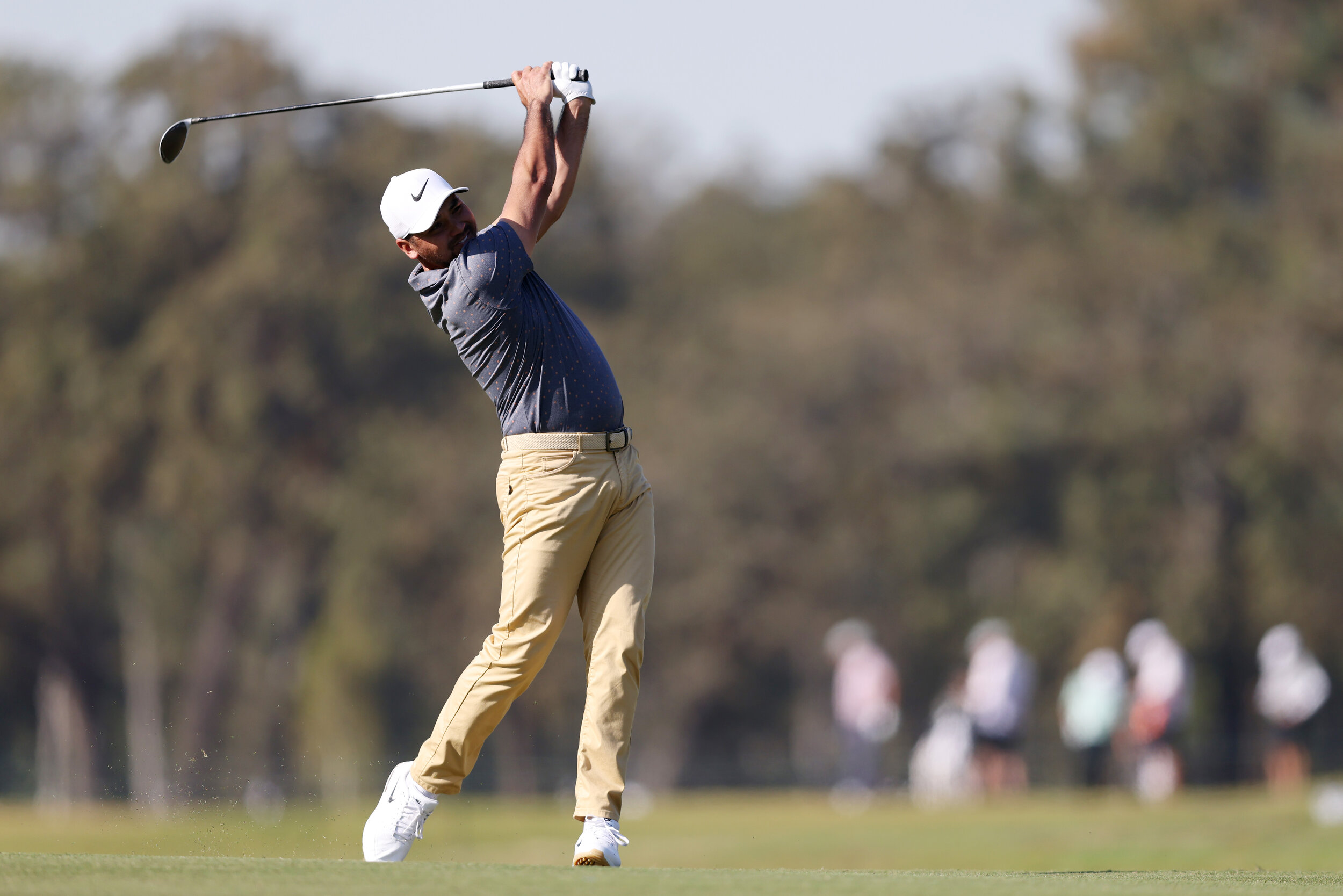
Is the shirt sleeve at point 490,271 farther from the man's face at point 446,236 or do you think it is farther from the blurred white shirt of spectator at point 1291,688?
the blurred white shirt of spectator at point 1291,688

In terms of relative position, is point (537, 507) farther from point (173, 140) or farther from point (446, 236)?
point (173, 140)

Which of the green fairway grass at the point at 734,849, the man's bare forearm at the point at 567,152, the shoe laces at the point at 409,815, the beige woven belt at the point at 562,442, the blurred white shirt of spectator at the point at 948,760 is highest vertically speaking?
the man's bare forearm at the point at 567,152

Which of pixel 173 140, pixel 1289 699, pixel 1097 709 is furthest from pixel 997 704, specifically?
pixel 173 140

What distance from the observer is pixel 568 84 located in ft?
22.4

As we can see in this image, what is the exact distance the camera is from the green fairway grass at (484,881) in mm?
5129

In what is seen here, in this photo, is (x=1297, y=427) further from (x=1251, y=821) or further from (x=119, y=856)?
(x=119, y=856)

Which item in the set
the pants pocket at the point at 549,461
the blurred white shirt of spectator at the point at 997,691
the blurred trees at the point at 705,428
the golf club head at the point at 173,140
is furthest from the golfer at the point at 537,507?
the blurred trees at the point at 705,428

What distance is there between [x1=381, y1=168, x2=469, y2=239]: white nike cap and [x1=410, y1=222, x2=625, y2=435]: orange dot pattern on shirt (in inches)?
6.5

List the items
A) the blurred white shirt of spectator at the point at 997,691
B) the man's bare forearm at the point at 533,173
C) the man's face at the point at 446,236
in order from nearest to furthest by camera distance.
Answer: the man's face at the point at 446,236 < the man's bare forearm at the point at 533,173 < the blurred white shirt of spectator at the point at 997,691

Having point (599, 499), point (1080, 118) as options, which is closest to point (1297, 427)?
point (1080, 118)

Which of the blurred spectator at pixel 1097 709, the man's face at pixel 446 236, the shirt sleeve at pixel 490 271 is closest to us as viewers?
the shirt sleeve at pixel 490 271

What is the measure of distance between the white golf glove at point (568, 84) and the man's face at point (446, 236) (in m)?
0.60

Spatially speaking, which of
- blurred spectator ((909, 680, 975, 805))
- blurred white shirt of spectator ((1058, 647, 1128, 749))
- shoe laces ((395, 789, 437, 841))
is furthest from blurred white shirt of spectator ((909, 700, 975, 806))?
shoe laces ((395, 789, 437, 841))

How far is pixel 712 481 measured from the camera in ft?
133
